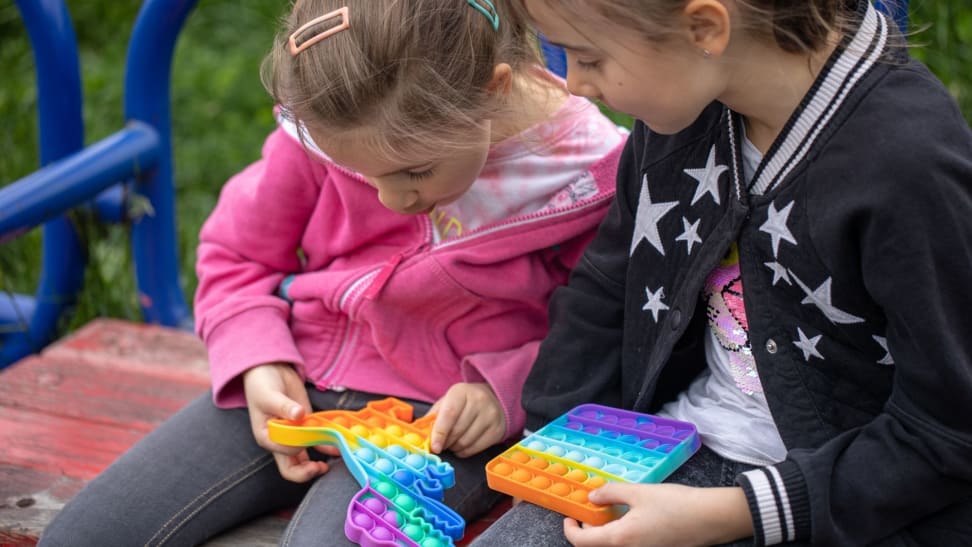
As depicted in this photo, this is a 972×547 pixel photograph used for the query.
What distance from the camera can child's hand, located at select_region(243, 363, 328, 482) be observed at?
138 centimetres

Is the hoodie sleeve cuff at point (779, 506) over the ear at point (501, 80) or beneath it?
beneath

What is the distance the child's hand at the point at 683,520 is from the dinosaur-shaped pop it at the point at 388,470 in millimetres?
233

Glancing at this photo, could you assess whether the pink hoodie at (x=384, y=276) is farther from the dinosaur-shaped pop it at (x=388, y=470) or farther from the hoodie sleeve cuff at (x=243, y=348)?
the dinosaur-shaped pop it at (x=388, y=470)

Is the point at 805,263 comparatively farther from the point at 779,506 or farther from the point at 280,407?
the point at 280,407

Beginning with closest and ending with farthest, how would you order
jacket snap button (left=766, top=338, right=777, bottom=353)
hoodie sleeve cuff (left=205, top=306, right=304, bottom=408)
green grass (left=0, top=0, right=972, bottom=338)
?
jacket snap button (left=766, top=338, right=777, bottom=353), hoodie sleeve cuff (left=205, top=306, right=304, bottom=408), green grass (left=0, top=0, right=972, bottom=338)

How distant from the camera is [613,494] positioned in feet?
3.47

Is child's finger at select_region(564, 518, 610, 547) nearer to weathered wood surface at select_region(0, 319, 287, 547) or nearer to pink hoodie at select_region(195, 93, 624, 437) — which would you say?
pink hoodie at select_region(195, 93, 624, 437)

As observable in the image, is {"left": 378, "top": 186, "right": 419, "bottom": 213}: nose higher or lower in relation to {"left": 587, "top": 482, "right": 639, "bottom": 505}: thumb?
higher

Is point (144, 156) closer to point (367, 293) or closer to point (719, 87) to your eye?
point (367, 293)

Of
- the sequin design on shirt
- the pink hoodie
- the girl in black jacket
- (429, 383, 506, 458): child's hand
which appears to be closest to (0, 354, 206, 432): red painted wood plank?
the pink hoodie

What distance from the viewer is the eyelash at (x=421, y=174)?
1.26 meters

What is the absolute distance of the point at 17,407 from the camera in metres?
1.73

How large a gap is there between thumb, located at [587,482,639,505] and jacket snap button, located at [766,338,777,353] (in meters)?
0.20

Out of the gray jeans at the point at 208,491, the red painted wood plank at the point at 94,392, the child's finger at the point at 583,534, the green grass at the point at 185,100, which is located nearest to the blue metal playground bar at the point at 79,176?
the green grass at the point at 185,100
